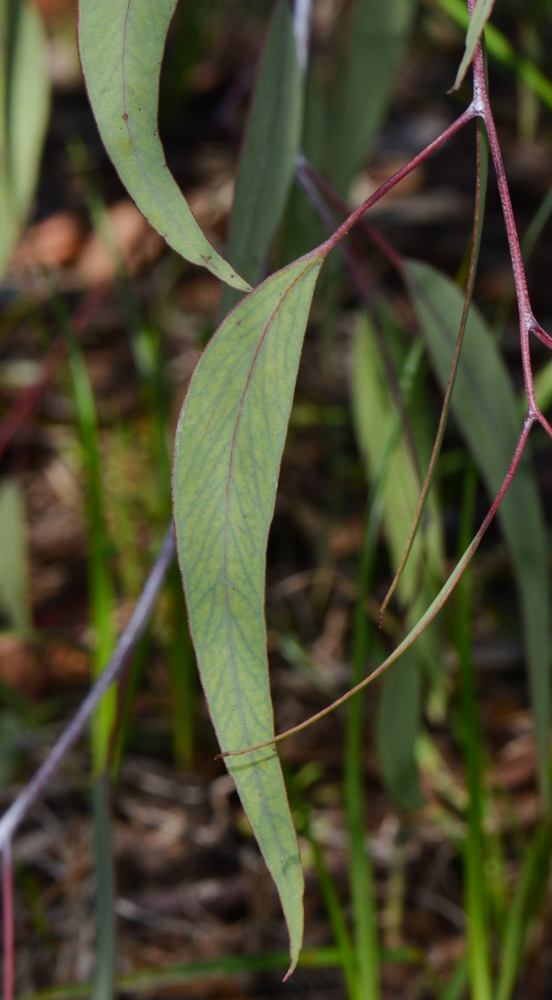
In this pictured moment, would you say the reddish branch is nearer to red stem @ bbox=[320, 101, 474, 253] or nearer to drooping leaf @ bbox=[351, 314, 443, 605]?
red stem @ bbox=[320, 101, 474, 253]

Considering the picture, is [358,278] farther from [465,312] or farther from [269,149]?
[465,312]

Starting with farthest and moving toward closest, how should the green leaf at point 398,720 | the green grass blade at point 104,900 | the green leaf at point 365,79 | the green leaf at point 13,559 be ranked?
the green leaf at point 13,559, the green leaf at point 365,79, the green leaf at point 398,720, the green grass blade at point 104,900

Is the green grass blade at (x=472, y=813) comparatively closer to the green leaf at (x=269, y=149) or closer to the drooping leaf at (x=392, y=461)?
the drooping leaf at (x=392, y=461)

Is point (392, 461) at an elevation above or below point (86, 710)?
above

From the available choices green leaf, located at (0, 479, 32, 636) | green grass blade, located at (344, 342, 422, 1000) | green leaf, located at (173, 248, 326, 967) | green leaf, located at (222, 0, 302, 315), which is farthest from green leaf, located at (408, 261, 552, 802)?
green leaf, located at (0, 479, 32, 636)

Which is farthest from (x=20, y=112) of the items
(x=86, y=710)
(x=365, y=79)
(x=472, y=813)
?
(x=472, y=813)

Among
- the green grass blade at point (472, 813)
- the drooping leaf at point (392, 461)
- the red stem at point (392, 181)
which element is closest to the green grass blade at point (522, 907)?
the green grass blade at point (472, 813)
